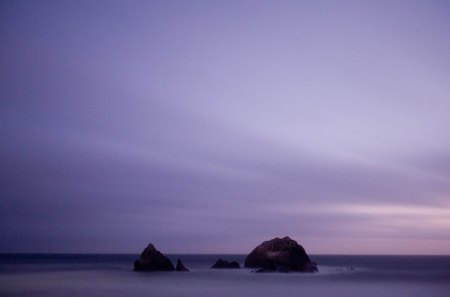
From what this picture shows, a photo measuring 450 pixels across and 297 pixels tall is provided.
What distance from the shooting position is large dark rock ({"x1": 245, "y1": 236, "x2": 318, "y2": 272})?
74875 mm

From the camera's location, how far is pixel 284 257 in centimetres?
7725

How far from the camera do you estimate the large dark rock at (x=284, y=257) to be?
246 feet

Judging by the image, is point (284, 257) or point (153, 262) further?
point (284, 257)

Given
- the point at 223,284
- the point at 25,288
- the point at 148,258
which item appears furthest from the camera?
the point at 148,258

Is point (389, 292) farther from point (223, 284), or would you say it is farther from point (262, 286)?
point (223, 284)

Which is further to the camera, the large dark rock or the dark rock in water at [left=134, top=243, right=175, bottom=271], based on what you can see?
the dark rock in water at [left=134, top=243, right=175, bottom=271]

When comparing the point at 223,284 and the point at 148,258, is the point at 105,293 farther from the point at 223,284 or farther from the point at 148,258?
the point at 148,258

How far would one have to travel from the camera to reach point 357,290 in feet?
165

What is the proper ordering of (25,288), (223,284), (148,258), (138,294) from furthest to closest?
(148,258), (223,284), (25,288), (138,294)

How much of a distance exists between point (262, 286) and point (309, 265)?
27249mm

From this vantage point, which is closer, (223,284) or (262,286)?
(262,286)

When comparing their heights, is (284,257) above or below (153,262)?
above

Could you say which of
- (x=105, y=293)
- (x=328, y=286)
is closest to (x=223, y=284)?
(x=328, y=286)

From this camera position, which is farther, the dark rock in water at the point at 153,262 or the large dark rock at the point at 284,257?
the dark rock in water at the point at 153,262
